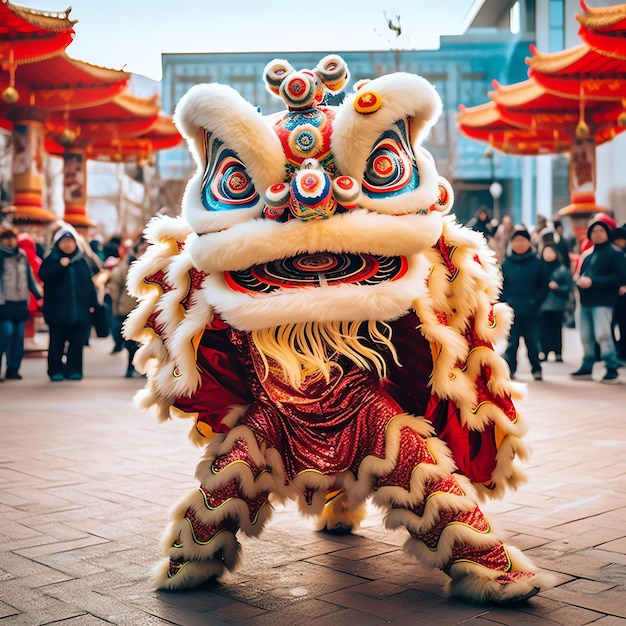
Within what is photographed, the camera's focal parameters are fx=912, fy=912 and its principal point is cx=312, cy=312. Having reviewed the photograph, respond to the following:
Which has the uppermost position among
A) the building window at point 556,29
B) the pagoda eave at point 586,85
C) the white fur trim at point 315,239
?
the building window at point 556,29

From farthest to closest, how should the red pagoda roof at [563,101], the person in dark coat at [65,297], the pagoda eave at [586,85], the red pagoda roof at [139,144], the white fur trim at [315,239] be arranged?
the red pagoda roof at [139,144] < the pagoda eave at [586,85] < the red pagoda roof at [563,101] < the person in dark coat at [65,297] < the white fur trim at [315,239]

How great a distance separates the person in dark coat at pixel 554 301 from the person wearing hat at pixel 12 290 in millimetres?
5730

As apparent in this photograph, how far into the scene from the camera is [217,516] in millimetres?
2990

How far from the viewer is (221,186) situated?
312 centimetres

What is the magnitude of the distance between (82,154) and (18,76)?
19.0 feet

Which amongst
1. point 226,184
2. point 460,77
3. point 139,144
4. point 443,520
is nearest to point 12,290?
point 226,184

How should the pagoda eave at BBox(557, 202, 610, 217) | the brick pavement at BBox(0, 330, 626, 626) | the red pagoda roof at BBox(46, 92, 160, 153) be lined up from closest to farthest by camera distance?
the brick pavement at BBox(0, 330, 626, 626) < the pagoda eave at BBox(557, 202, 610, 217) < the red pagoda roof at BBox(46, 92, 160, 153)

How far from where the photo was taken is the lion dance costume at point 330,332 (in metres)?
2.95

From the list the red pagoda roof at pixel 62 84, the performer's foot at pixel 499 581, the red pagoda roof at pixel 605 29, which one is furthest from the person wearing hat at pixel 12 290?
the red pagoda roof at pixel 605 29

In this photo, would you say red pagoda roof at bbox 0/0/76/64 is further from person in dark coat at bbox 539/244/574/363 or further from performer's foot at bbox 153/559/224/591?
performer's foot at bbox 153/559/224/591

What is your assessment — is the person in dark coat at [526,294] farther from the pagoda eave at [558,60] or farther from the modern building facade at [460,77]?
the modern building facade at [460,77]

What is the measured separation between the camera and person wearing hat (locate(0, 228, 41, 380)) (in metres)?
9.51

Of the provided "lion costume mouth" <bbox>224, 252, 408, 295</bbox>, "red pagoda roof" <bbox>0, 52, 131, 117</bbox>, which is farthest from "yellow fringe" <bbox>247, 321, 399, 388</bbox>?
"red pagoda roof" <bbox>0, 52, 131, 117</bbox>

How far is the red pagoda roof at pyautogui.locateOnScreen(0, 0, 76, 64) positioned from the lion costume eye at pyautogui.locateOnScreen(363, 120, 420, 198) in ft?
45.6
